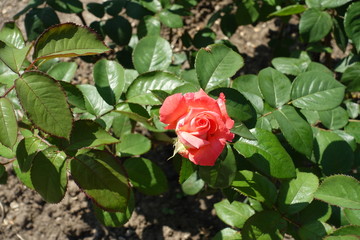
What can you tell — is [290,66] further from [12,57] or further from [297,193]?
[12,57]

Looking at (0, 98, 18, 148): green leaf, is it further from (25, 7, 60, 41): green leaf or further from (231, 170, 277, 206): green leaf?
(25, 7, 60, 41): green leaf

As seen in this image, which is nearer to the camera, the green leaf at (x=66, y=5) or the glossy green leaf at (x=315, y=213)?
the glossy green leaf at (x=315, y=213)

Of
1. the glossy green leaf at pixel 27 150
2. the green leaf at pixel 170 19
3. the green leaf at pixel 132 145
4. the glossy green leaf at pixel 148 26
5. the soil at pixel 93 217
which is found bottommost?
the soil at pixel 93 217

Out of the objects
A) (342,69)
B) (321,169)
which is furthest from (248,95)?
(342,69)

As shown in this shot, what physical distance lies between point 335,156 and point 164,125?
604 millimetres

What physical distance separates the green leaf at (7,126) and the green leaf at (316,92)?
836mm

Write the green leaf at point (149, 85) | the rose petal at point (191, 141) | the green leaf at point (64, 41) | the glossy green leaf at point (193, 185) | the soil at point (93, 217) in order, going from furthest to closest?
the soil at point (93, 217)
the glossy green leaf at point (193, 185)
the green leaf at point (149, 85)
the green leaf at point (64, 41)
the rose petal at point (191, 141)

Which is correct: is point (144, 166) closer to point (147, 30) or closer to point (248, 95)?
point (248, 95)

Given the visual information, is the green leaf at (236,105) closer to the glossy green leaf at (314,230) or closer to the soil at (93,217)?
the glossy green leaf at (314,230)

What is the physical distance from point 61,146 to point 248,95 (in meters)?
0.60

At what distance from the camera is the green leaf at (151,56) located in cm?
138

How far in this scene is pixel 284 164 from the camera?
1117mm

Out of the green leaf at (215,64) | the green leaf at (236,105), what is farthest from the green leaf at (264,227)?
the green leaf at (215,64)

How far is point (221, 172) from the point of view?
1.02 metres
